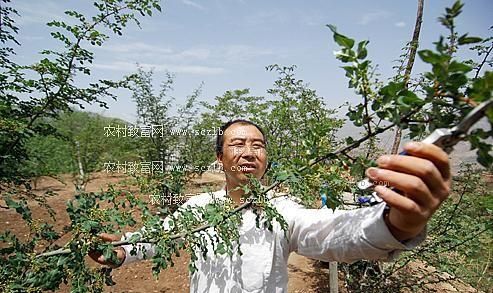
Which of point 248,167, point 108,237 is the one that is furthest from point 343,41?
point 108,237

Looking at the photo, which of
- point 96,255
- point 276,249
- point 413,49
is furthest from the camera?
point 413,49

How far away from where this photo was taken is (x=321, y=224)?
1.33m

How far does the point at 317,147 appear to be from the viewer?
1.10m

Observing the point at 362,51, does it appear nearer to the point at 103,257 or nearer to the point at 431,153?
the point at 431,153

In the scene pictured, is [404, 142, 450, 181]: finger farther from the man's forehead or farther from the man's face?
the man's forehead

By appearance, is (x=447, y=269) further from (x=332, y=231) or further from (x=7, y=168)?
(x=7, y=168)

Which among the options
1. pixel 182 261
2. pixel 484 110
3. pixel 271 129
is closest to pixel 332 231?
pixel 484 110

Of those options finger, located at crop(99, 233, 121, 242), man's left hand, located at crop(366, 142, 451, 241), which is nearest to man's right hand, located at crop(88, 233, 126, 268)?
finger, located at crop(99, 233, 121, 242)

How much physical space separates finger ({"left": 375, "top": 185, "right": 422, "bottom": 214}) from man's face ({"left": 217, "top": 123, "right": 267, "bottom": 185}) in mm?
927

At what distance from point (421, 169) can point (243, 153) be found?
109 cm

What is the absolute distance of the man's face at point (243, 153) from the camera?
1704mm

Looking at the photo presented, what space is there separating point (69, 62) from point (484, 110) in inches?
113

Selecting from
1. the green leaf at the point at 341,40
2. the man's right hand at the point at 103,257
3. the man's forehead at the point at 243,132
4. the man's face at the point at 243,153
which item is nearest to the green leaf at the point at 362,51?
the green leaf at the point at 341,40

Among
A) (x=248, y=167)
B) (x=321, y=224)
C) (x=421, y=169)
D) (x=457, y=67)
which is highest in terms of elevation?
(x=457, y=67)
